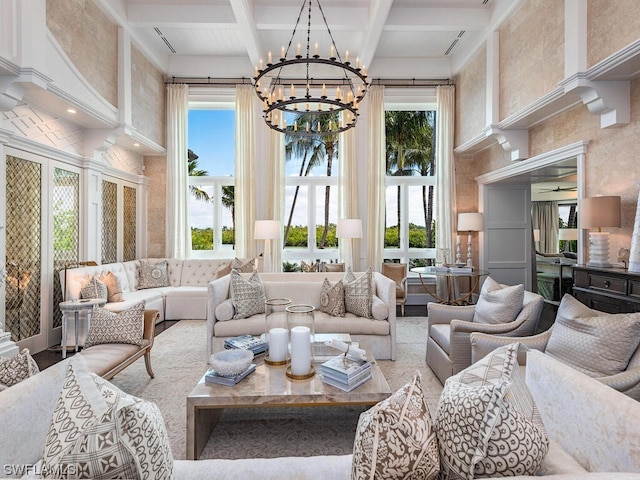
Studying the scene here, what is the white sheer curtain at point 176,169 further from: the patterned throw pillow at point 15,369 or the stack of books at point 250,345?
the patterned throw pillow at point 15,369

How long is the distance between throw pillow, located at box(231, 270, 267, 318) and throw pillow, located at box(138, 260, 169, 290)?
2558 mm

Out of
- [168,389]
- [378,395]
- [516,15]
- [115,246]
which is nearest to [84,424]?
[378,395]

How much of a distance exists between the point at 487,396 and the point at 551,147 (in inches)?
175

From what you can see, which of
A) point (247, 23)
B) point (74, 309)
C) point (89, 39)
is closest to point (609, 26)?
point (247, 23)

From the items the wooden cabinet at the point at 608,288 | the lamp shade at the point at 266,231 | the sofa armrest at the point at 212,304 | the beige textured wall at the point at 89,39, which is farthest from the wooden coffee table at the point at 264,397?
the beige textured wall at the point at 89,39

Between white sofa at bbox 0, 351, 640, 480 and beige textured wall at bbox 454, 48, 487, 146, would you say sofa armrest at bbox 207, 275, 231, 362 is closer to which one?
white sofa at bbox 0, 351, 640, 480

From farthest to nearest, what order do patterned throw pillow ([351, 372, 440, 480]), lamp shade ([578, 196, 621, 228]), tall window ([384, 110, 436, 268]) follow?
tall window ([384, 110, 436, 268]) → lamp shade ([578, 196, 621, 228]) → patterned throw pillow ([351, 372, 440, 480])

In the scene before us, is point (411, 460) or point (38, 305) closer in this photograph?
point (411, 460)

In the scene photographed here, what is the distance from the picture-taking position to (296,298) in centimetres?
402

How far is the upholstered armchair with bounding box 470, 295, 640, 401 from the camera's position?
1.64m

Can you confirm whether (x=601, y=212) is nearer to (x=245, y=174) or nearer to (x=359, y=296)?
(x=359, y=296)

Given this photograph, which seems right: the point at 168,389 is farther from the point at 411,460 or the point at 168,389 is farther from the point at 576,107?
the point at 576,107

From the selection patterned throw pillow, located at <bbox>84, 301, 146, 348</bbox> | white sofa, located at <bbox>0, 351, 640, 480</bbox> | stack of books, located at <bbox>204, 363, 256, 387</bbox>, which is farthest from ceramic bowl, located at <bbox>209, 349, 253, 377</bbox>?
patterned throw pillow, located at <bbox>84, 301, 146, 348</bbox>

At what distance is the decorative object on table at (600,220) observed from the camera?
10.4ft
